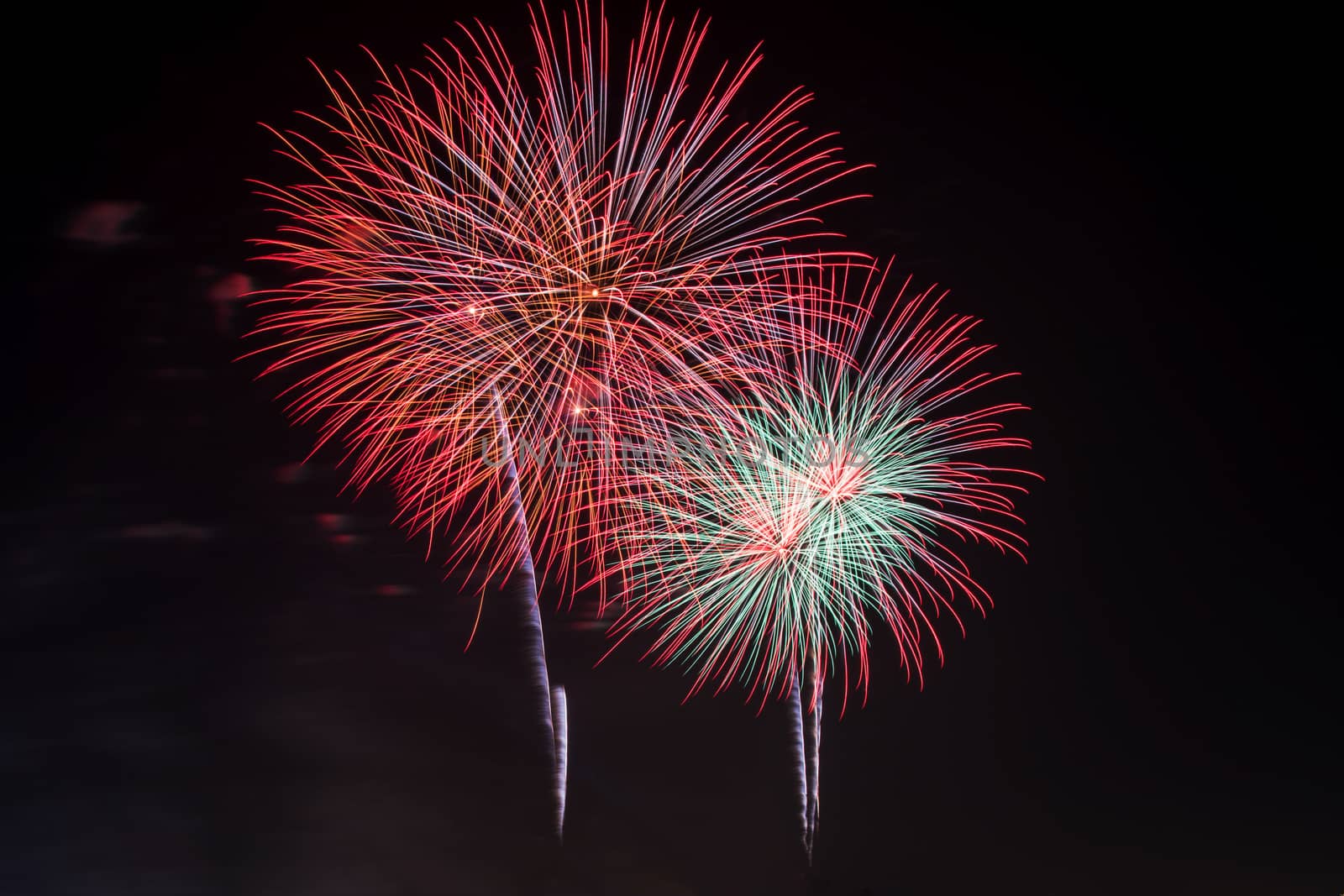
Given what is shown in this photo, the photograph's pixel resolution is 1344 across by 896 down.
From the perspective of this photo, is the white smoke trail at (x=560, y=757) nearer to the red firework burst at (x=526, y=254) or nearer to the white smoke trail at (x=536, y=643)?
the white smoke trail at (x=536, y=643)

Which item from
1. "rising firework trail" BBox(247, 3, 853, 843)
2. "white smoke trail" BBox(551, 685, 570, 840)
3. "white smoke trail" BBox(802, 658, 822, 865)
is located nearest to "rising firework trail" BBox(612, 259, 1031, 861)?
"white smoke trail" BBox(802, 658, 822, 865)

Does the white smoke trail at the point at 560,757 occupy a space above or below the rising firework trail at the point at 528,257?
below

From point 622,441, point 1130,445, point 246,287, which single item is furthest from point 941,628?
point 246,287

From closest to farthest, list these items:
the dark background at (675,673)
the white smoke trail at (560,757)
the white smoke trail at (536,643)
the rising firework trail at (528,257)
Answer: the rising firework trail at (528,257) → the dark background at (675,673) → the white smoke trail at (536,643) → the white smoke trail at (560,757)

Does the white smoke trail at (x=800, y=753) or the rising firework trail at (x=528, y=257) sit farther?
the white smoke trail at (x=800, y=753)

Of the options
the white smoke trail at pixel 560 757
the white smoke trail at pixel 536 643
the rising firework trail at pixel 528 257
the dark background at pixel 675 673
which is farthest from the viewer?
the white smoke trail at pixel 560 757

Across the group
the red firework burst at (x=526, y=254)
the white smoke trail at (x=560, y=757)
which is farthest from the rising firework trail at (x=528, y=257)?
the white smoke trail at (x=560, y=757)
